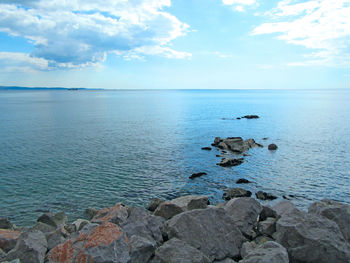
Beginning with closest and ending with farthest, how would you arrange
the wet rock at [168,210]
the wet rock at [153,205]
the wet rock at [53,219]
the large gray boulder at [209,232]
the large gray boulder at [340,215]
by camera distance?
1. the large gray boulder at [209,232]
2. the large gray boulder at [340,215]
3. the wet rock at [168,210]
4. the wet rock at [53,219]
5. the wet rock at [153,205]

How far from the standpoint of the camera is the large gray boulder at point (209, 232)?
1201 centimetres

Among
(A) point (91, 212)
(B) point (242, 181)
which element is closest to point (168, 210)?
(A) point (91, 212)

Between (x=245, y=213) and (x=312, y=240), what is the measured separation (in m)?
4.14

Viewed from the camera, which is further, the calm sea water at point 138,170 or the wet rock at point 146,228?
the calm sea water at point 138,170

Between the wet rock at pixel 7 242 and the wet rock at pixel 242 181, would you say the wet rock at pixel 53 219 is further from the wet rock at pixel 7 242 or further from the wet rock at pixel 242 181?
the wet rock at pixel 242 181

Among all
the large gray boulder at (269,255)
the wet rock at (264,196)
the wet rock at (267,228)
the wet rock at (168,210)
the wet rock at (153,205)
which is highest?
the large gray boulder at (269,255)

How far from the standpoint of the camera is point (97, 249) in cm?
1005

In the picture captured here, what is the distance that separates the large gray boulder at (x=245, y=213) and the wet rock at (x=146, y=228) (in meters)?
4.20

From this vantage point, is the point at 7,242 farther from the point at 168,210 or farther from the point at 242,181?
the point at 242,181

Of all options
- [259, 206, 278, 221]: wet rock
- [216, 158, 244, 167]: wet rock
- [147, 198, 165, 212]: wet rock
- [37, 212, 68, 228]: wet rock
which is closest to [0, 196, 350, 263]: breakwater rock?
[259, 206, 278, 221]: wet rock

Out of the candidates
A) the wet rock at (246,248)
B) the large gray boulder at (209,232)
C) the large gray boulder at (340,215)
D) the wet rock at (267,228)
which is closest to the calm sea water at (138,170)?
the large gray boulder at (340,215)

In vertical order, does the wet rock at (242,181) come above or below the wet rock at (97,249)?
below

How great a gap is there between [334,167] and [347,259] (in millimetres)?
27207

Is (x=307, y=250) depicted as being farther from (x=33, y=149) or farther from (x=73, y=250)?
(x=33, y=149)
